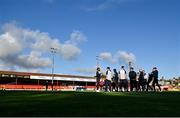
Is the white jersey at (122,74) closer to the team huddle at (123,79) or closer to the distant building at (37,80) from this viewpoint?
the team huddle at (123,79)

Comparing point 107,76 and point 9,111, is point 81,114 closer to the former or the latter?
point 9,111

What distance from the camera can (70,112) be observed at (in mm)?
10719

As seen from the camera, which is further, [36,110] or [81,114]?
[36,110]

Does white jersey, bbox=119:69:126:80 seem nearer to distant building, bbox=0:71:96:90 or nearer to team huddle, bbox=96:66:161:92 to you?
team huddle, bbox=96:66:161:92

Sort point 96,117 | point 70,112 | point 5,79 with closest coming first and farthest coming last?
point 96,117
point 70,112
point 5,79

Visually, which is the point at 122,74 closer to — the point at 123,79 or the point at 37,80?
the point at 123,79

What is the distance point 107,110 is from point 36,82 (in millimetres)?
94518

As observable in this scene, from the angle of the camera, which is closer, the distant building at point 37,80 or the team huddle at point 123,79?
the team huddle at point 123,79

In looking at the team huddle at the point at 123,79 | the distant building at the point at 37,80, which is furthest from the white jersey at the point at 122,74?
the distant building at the point at 37,80

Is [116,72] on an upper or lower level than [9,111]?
upper

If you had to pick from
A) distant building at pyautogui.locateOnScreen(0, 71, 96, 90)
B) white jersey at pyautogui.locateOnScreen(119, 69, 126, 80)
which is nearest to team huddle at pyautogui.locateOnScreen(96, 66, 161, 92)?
white jersey at pyautogui.locateOnScreen(119, 69, 126, 80)

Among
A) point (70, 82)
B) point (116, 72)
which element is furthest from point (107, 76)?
point (70, 82)

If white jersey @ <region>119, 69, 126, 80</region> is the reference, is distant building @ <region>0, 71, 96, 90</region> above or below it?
above

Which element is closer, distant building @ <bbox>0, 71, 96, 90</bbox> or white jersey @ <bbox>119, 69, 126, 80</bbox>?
white jersey @ <bbox>119, 69, 126, 80</bbox>
